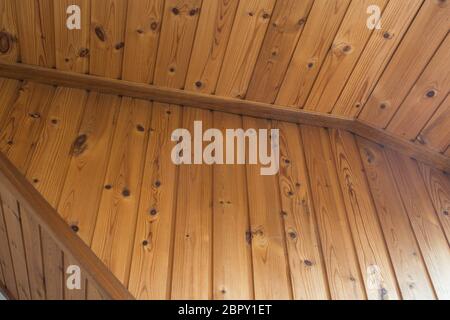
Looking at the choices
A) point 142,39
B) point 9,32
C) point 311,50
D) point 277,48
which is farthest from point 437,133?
point 9,32

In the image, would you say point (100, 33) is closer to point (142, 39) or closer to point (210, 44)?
point (142, 39)

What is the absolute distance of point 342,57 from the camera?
1.83m

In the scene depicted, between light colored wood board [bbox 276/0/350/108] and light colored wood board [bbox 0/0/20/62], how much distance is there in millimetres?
1032

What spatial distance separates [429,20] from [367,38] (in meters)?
0.21

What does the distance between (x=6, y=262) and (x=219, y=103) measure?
1.01 meters

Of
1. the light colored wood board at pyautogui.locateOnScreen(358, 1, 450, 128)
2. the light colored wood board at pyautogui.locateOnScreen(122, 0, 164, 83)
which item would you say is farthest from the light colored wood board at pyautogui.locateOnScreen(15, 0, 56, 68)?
the light colored wood board at pyautogui.locateOnScreen(358, 1, 450, 128)

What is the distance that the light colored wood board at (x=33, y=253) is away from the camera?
1548mm

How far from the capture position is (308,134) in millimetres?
1937

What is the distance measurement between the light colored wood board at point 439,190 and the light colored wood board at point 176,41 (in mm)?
1017

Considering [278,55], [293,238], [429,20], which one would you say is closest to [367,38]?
[429,20]

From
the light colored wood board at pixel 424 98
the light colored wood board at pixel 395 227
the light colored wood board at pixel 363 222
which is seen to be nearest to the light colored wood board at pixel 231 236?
the light colored wood board at pixel 363 222

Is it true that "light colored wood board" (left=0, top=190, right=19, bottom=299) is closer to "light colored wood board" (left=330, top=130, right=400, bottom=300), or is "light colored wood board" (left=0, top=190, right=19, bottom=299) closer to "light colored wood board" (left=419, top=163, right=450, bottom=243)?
"light colored wood board" (left=330, top=130, right=400, bottom=300)

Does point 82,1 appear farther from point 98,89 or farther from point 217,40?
point 217,40

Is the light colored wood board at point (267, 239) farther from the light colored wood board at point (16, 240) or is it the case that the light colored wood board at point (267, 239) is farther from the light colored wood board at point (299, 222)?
the light colored wood board at point (16, 240)
